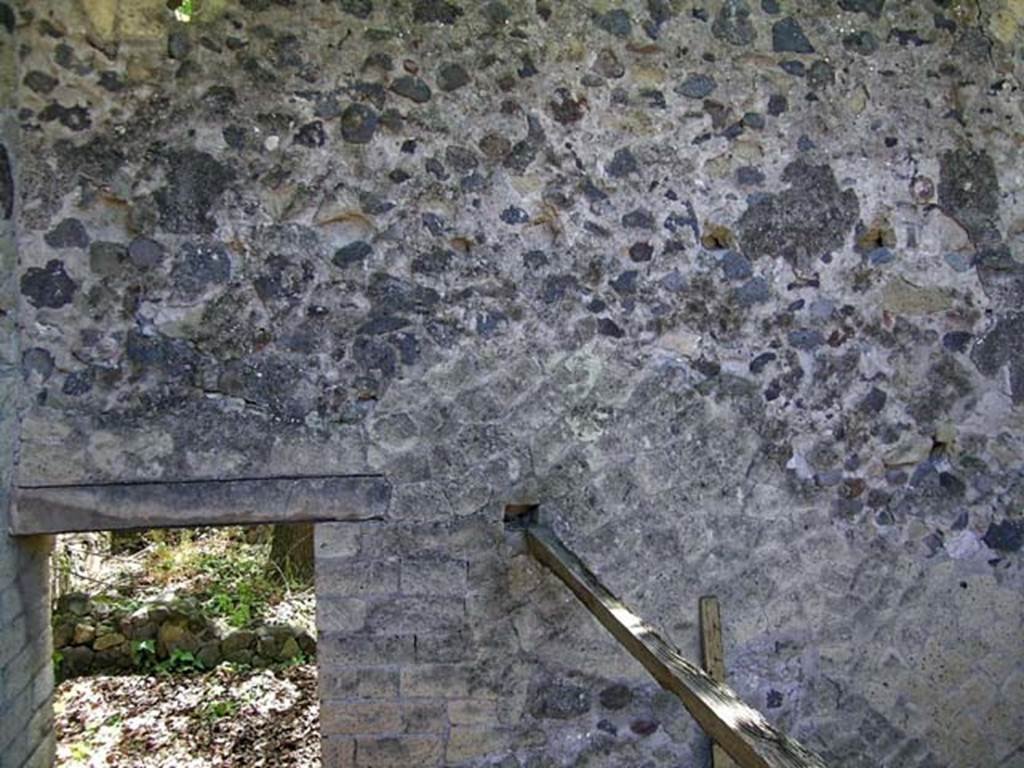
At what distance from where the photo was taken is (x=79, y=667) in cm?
579

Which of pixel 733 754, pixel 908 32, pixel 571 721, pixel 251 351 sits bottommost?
pixel 571 721

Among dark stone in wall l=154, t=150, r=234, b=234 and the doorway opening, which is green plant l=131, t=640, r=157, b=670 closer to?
the doorway opening

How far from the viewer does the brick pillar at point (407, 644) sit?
3.28 m

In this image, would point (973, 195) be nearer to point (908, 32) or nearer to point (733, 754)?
point (908, 32)

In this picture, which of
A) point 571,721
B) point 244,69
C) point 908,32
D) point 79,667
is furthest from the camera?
point 79,667

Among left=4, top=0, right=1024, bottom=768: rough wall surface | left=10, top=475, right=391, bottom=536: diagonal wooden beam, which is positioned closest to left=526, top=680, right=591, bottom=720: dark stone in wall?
left=4, top=0, right=1024, bottom=768: rough wall surface

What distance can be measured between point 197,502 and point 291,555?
12.8 ft

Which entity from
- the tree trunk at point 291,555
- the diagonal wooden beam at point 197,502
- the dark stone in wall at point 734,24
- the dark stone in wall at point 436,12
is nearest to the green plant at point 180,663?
the tree trunk at point 291,555

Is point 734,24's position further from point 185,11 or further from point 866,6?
point 185,11

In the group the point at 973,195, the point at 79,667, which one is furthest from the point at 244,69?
the point at 79,667

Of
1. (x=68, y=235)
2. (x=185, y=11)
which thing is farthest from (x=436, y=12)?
(x=68, y=235)

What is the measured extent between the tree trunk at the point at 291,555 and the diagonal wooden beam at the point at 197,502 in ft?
12.2

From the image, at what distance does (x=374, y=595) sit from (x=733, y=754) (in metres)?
1.63

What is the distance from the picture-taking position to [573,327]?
11.2 feet
